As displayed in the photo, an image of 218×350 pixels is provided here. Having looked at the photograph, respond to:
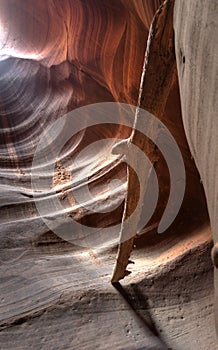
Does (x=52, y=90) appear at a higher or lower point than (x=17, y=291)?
A: higher

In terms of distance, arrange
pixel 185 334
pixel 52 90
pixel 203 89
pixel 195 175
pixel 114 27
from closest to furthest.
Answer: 1. pixel 203 89
2. pixel 185 334
3. pixel 195 175
4. pixel 114 27
5. pixel 52 90

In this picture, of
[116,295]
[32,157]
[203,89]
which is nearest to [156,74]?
[203,89]

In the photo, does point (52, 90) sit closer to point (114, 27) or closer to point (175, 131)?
point (114, 27)

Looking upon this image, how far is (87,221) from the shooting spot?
3.54 meters

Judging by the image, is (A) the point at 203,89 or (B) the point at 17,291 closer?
(A) the point at 203,89

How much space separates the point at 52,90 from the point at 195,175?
139 inches

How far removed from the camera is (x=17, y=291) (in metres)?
2.38

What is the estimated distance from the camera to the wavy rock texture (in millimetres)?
2053

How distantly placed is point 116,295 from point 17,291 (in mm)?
638

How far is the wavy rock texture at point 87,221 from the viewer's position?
2053mm

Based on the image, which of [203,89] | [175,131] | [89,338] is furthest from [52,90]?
[203,89]

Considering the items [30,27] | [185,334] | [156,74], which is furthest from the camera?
[30,27]

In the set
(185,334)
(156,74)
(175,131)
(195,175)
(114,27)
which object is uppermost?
(114,27)

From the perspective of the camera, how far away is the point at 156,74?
6.11ft
